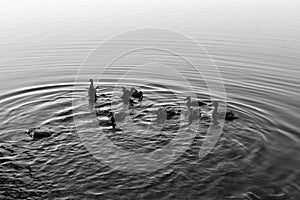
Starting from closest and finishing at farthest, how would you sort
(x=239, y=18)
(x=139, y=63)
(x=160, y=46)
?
(x=139, y=63)
(x=160, y=46)
(x=239, y=18)

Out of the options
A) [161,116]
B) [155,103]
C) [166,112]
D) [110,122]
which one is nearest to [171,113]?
[166,112]

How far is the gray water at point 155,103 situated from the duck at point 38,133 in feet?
0.87

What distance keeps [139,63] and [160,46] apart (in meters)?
6.37

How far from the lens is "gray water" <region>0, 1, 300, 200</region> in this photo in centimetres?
1264

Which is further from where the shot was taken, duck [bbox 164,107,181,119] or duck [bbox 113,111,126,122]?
duck [bbox 164,107,181,119]

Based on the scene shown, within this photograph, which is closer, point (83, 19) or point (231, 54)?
point (231, 54)

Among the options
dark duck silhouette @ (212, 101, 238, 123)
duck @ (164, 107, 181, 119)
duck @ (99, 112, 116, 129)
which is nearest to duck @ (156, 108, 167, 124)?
duck @ (164, 107, 181, 119)

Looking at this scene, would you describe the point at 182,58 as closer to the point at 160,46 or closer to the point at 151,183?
the point at 160,46

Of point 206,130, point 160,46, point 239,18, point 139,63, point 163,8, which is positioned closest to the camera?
point 206,130

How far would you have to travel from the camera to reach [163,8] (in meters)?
61.5

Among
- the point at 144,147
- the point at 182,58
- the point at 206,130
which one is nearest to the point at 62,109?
the point at 144,147

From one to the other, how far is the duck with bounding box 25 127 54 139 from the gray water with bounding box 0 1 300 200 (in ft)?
0.87

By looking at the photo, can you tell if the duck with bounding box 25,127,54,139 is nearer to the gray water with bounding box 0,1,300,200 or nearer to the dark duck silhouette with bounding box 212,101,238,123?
the gray water with bounding box 0,1,300,200

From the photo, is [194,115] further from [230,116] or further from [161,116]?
[230,116]
